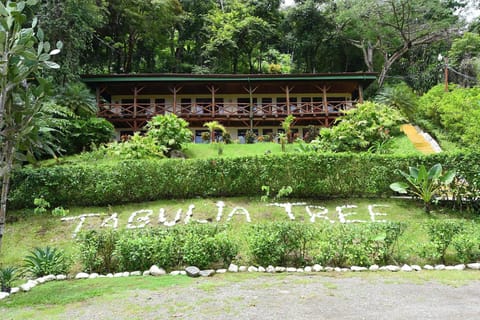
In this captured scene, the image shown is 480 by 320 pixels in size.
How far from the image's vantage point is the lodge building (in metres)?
23.8

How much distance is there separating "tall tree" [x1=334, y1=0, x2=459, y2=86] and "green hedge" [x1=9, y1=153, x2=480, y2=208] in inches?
862

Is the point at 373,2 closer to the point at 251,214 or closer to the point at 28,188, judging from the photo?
the point at 251,214

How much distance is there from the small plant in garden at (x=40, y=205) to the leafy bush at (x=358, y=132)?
397 inches

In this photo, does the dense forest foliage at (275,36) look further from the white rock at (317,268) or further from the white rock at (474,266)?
the white rock at (474,266)

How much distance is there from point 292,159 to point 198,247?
5.50m

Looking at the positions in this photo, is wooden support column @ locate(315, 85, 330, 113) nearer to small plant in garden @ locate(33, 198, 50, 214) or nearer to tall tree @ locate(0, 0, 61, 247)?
small plant in garden @ locate(33, 198, 50, 214)

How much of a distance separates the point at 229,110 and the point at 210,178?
1432cm

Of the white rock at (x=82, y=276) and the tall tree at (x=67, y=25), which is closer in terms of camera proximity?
the white rock at (x=82, y=276)

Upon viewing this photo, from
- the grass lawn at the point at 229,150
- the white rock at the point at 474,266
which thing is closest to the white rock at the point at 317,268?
the white rock at the point at 474,266

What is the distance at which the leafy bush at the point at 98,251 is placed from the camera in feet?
24.0

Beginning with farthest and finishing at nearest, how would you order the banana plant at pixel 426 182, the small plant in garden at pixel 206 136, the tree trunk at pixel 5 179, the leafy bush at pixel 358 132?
the small plant in garden at pixel 206 136 < the leafy bush at pixel 358 132 < the banana plant at pixel 426 182 < the tree trunk at pixel 5 179

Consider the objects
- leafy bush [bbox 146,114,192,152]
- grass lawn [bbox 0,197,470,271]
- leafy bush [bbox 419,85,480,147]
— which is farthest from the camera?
leafy bush [bbox 146,114,192,152]

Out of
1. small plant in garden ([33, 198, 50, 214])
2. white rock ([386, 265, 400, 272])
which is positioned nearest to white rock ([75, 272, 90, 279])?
small plant in garden ([33, 198, 50, 214])

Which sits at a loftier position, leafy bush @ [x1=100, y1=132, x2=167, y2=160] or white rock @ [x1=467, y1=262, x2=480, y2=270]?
leafy bush @ [x1=100, y1=132, x2=167, y2=160]
